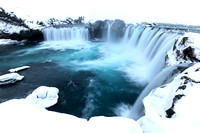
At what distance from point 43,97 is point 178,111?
7.54 metres

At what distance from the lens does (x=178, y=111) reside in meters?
2.73

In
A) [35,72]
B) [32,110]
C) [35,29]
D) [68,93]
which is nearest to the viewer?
[32,110]

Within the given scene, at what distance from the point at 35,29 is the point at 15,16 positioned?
7220 mm

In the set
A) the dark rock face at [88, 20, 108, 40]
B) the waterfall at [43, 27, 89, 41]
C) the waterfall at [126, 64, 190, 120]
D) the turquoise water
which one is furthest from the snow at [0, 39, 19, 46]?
the waterfall at [126, 64, 190, 120]

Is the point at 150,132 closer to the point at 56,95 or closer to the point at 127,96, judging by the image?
the point at 127,96

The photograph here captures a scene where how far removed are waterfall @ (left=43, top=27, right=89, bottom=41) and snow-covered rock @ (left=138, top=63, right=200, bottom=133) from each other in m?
28.6

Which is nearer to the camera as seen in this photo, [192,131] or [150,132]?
[192,131]

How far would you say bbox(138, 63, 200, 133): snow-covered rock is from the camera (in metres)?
2.41

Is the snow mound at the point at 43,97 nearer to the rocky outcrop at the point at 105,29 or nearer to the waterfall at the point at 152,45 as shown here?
the waterfall at the point at 152,45

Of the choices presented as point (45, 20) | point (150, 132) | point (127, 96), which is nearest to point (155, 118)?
point (150, 132)

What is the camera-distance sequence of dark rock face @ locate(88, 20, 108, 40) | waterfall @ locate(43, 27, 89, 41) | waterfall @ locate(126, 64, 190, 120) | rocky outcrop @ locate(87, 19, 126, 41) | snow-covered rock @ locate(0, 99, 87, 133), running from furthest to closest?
dark rock face @ locate(88, 20, 108, 40)
waterfall @ locate(43, 27, 89, 41)
rocky outcrop @ locate(87, 19, 126, 41)
waterfall @ locate(126, 64, 190, 120)
snow-covered rock @ locate(0, 99, 87, 133)

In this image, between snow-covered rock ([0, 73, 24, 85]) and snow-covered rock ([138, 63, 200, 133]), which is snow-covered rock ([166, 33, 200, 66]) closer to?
snow-covered rock ([138, 63, 200, 133])

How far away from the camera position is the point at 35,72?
40.0ft

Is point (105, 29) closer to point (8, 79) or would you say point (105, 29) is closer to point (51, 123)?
point (8, 79)
